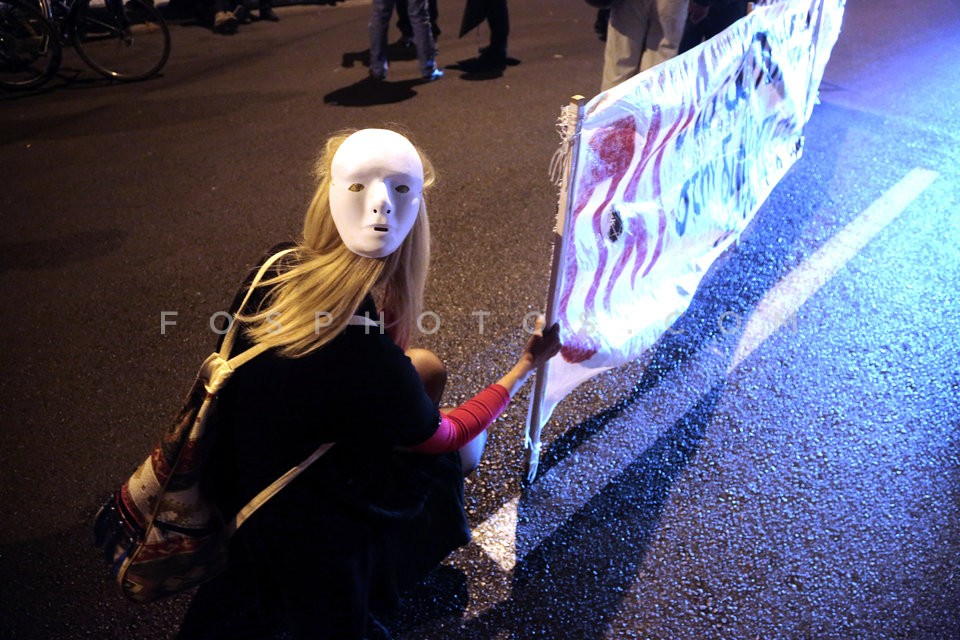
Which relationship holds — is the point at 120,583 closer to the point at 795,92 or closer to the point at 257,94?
the point at 795,92

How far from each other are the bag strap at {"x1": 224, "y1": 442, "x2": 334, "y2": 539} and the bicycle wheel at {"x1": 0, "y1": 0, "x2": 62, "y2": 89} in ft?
19.5

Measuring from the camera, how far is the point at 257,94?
6086 mm

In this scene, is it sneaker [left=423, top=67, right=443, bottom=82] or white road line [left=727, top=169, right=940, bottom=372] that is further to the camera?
sneaker [left=423, top=67, right=443, bottom=82]

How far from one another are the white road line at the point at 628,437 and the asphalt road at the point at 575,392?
12 mm

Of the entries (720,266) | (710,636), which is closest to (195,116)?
(720,266)

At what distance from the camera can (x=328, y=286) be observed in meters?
1.58

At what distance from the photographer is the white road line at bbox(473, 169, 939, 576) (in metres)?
2.47

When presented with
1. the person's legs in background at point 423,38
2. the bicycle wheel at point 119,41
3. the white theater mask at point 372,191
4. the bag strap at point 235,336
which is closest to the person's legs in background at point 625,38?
the person's legs in background at point 423,38

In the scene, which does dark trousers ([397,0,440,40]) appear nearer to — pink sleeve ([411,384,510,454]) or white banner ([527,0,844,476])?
white banner ([527,0,844,476])

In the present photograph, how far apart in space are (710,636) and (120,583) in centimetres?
171

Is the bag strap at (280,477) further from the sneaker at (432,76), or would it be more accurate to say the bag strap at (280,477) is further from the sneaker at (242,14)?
the sneaker at (242,14)

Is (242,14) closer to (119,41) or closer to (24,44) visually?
(119,41)

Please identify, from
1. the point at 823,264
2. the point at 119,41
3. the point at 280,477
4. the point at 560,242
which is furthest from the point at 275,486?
the point at 119,41

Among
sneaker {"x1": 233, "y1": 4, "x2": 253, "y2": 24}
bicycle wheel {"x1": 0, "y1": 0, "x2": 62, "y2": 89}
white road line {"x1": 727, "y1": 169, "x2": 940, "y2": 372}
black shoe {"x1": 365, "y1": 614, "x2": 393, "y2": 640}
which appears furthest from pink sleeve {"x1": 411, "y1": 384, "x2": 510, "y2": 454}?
sneaker {"x1": 233, "y1": 4, "x2": 253, "y2": 24}
